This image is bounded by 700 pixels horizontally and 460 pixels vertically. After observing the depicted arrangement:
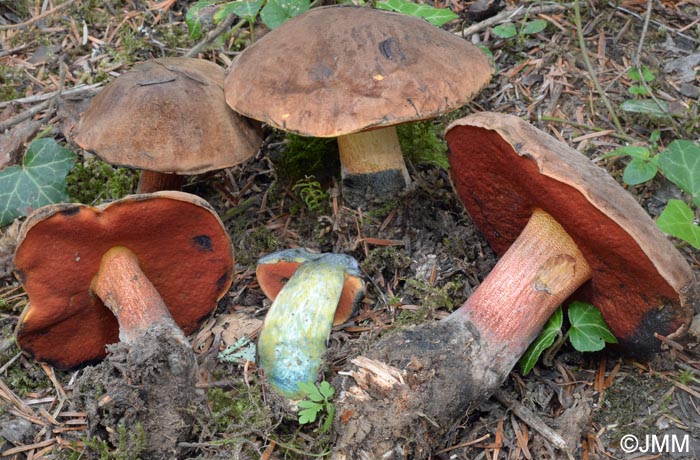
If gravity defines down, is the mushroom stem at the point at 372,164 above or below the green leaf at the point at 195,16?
below

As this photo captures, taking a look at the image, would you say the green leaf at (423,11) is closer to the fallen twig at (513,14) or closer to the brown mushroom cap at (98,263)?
the fallen twig at (513,14)

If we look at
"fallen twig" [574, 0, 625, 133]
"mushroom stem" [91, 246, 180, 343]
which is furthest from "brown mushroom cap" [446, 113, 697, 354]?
"mushroom stem" [91, 246, 180, 343]

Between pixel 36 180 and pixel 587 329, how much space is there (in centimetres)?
258

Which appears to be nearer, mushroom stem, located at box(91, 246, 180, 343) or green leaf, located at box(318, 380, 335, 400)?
green leaf, located at box(318, 380, 335, 400)

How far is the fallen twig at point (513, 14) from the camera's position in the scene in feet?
12.3

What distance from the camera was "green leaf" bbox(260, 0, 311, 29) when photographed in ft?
10.3

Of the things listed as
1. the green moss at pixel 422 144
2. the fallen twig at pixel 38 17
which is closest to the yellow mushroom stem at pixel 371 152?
the green moss at pixel 422 144

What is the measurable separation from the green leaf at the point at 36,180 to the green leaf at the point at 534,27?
2.59 metres

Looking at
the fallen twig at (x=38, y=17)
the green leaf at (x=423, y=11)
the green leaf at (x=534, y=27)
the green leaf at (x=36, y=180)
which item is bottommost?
the green leaf at (x=36, y=180)

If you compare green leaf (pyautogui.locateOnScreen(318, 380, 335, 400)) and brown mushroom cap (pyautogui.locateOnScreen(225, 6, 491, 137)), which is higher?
brown mushroom cap (pyautogui.locateOnScreen(225, 6, 491, 137))

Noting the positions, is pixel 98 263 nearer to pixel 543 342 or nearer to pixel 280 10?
pixel 280 10

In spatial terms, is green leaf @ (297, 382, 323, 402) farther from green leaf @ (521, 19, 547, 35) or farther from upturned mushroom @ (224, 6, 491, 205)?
green leaf @ (521, 19, 547, 35)

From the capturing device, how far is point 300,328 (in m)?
2.34

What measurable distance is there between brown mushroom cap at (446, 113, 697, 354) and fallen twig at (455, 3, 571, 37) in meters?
1.59
